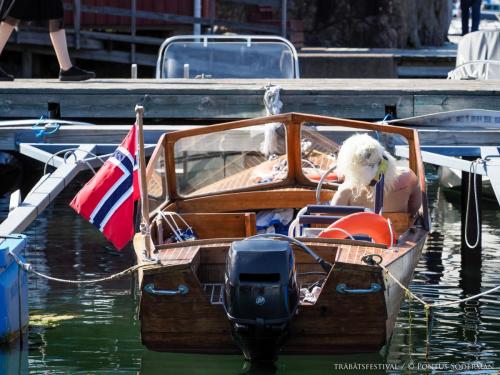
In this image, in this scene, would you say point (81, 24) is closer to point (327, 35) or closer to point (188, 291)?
point (327, 35)

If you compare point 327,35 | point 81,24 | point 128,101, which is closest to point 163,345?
point 128,101

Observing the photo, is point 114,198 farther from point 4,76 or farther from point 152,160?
point 4,76

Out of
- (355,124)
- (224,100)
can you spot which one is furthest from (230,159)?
(224,100)

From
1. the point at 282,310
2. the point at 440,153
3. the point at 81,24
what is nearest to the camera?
the point at 282,310

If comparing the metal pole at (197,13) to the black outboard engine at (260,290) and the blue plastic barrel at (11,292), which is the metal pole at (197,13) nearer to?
the blue plastic barrel at (11,292)

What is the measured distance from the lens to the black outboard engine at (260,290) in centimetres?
641

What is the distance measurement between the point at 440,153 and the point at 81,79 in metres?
3.79

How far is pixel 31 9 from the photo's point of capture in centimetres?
1127

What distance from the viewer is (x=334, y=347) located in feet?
22.2

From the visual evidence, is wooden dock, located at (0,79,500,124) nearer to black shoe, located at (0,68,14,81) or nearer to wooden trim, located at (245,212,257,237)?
black shoe, located at (0,68,14,81)

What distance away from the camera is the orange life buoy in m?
7.49

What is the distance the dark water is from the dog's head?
1.05 meters

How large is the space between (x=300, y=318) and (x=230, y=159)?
9.26 feet

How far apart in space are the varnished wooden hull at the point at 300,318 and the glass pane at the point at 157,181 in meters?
1.73
